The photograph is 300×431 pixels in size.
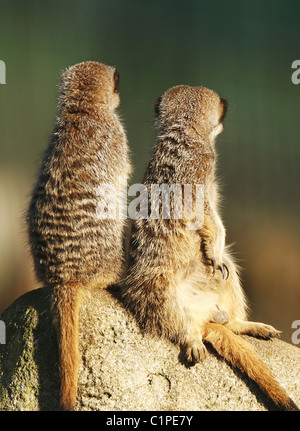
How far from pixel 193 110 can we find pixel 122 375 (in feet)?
3.63

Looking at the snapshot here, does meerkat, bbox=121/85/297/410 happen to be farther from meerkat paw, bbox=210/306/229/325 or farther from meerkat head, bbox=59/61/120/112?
meerkat head, bbox=59/61/120/112

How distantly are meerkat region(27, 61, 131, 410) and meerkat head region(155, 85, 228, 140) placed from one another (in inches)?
9.4

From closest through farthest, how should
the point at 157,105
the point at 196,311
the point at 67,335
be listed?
the point at 67,335 → the point at 196,311 → the point at 157,105

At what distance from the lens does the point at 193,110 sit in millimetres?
2213

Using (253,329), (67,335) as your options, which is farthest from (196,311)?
(67,335)

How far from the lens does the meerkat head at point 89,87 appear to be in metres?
2.31

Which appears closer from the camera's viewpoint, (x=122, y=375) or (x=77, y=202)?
(x=122, y=375)

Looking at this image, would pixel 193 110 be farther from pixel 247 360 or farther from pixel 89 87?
pixel 247 360

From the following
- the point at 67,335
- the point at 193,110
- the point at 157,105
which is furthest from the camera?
the point at 157,105

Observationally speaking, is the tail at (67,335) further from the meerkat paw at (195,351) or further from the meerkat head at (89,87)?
the meerkat head at (89,87)

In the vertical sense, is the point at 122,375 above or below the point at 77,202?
below

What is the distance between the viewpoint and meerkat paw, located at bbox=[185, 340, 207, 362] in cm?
185

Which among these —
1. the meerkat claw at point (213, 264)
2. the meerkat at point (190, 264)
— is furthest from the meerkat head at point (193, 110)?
the meerkat claw at point (213, 264)

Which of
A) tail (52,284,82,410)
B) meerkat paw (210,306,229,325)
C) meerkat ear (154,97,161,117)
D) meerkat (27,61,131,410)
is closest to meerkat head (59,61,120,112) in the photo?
meerkat (27,61,131,410)
